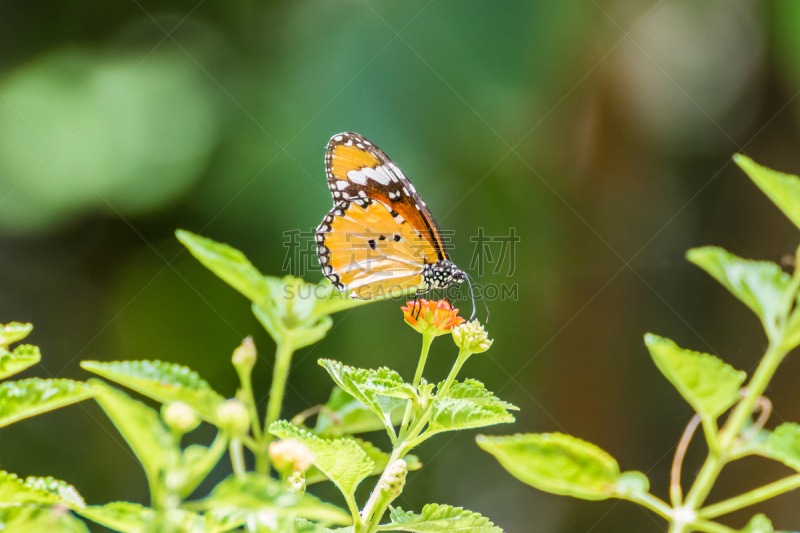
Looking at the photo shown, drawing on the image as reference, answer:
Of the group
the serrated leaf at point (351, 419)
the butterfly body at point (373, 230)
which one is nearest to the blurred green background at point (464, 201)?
the butterfly body at point (373, 230)

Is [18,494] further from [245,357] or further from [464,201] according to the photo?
[464,201]

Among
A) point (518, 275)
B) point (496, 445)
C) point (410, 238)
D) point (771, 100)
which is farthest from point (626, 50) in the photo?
point (496, 445)

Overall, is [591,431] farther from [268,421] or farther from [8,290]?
[8,290]

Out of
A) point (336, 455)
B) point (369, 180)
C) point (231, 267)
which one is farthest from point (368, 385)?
point (369, 180)

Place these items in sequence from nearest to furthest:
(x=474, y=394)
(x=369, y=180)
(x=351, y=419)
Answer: (x=474, y=394)
(x=351, y=419)
(x=369, y=180)

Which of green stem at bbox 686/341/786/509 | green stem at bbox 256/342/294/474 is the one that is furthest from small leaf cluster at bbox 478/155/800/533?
green stem at bbox 256/342/294/474

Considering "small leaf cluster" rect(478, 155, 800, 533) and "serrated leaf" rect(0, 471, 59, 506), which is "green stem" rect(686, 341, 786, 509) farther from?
"serrated leaf" rect(0, 471, 59, 506)
